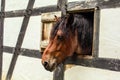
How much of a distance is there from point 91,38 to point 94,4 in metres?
0.47

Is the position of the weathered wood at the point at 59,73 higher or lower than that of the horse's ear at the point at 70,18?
lower

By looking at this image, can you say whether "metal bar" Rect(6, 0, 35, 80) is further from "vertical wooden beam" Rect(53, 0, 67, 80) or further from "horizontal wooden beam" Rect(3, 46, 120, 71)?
"horizontal wooden beam" Rect(3, 46, 120, 71)

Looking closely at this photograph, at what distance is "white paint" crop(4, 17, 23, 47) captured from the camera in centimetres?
574

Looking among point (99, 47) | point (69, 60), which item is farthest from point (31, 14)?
point (99, 47)

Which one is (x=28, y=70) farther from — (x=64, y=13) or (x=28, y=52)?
(x=64, y=13)

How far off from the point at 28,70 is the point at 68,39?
1.49 metres

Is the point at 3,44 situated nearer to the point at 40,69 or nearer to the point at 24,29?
the point at 24,29

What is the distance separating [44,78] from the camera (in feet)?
16.4

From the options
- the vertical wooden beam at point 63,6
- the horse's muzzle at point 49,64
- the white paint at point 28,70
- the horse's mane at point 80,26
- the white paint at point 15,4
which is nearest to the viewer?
the horse's muzzle at point 49,64

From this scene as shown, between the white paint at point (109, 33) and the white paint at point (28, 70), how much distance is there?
3.97ft

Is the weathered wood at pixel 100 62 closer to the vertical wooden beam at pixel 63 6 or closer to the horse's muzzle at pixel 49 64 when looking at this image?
the horse's muzzle at pixel 49 64

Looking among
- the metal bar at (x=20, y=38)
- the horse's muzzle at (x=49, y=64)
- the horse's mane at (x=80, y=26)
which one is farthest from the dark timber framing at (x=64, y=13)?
the horse's muzzle at (x=49, y=64)

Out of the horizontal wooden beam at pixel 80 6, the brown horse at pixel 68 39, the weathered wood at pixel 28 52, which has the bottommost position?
the weathered wood at pixel 28 52

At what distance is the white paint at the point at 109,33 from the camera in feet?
12.2
